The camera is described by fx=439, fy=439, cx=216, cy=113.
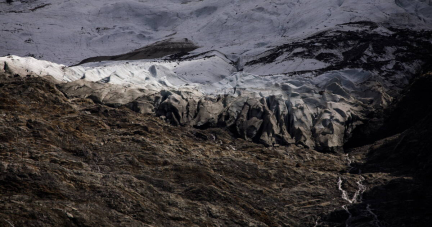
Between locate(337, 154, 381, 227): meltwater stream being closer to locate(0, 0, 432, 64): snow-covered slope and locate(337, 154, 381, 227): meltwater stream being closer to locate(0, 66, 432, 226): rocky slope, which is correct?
locate(0, 66, 432, 226): rocky slope

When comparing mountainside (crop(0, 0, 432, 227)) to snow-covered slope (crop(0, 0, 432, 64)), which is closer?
mountainside (crop(0, 0, 432, 227))

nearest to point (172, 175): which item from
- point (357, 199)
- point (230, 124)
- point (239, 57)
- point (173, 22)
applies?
point (357, 199)

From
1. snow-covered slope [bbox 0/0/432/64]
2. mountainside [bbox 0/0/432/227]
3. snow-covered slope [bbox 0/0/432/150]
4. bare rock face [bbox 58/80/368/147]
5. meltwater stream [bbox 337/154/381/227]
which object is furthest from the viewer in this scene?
snow-covered slope [bbox 0/0/432/64]

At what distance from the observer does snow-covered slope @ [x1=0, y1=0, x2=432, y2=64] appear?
57500mm

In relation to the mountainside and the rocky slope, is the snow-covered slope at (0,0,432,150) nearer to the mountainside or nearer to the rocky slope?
the mountainside

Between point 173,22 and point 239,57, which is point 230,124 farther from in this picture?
point 173,22

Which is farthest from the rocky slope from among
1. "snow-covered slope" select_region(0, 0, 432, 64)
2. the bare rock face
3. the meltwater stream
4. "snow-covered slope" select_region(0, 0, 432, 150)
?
"snow-covered slope" select_region(0, 0, 432, 64)

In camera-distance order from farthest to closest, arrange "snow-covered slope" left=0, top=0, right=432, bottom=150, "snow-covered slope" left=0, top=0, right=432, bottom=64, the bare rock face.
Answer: "snow-covered slope" left=0, top=0, right=432, bottom=64, "snow-covered slope" left=0, top=0, right=432, bottom=150, the bare rock face

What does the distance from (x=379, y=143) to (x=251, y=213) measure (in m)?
14.1

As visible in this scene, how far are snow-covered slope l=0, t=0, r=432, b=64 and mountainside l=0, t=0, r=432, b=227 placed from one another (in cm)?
39

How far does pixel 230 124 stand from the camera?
107ft

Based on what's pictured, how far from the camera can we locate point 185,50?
195 feet

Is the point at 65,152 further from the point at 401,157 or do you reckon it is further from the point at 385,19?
the point at 385,19

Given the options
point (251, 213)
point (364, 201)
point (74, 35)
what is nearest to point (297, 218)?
point (251, 213)
